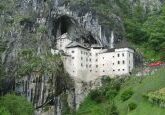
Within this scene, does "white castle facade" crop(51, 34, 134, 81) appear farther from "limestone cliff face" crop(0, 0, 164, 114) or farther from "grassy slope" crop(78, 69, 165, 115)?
"grassy slope" crop(78, 69, 165, 115)

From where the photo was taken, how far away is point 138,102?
7706 cm

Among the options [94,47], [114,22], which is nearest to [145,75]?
[94,47]

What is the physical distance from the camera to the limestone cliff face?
90.9 metres

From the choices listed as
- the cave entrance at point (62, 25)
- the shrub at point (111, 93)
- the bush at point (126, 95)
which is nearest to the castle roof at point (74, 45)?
the cave entrance at point (62, 25)

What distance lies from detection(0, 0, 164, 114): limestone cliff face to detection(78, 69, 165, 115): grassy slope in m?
4.31

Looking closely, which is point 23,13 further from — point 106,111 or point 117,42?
point 106,111

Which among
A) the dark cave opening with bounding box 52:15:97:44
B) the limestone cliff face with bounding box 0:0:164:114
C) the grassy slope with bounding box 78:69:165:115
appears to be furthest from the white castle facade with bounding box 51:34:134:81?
the grassy slope with bounding box 78:69:165:115

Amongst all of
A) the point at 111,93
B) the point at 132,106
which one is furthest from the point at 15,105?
the point at 132,106

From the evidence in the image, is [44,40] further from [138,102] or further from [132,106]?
[132,106]

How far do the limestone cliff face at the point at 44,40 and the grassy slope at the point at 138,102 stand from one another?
431cm

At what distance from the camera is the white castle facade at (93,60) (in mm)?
94875

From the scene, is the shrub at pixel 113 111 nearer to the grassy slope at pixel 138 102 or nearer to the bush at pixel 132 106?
the grassy slope at pixel 138 102

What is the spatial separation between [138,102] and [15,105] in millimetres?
22165

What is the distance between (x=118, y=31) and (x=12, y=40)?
26.9m
